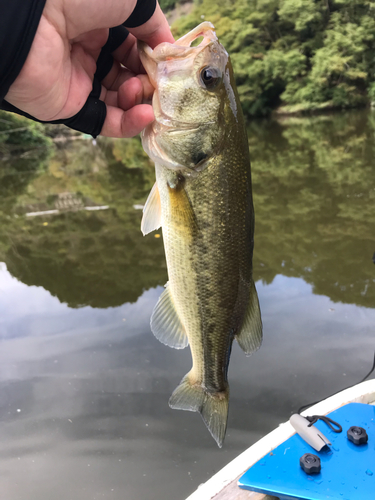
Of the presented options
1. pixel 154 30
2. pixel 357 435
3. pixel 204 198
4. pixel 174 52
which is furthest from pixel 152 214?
pixel 357 435

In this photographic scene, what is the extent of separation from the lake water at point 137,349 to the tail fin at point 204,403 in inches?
60.3

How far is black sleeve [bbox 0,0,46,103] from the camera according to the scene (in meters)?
1.20

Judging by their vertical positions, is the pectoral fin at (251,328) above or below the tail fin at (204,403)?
above

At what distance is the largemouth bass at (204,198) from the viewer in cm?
154

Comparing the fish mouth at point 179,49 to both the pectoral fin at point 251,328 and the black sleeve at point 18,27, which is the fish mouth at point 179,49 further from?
the pectoral fin at point 251,328

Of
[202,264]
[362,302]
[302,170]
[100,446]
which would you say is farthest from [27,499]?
[302,170]

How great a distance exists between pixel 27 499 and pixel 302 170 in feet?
36.9

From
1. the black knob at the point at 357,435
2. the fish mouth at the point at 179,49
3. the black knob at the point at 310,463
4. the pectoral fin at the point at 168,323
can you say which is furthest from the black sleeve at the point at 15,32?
the black knob at the point at 357,435

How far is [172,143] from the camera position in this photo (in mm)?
1571

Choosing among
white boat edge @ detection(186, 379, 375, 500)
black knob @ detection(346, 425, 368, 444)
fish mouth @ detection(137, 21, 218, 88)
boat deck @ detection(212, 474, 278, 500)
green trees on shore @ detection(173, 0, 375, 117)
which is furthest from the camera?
green trees on shore @ detection(173, 0, 375, 117)

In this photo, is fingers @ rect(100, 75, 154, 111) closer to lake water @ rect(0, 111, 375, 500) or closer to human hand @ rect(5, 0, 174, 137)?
human hand @ rect(5, 0, 174, 137)

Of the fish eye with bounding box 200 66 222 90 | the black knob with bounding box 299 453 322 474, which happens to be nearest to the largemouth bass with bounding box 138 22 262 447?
the fish eye with bounding box 200 66 222 90

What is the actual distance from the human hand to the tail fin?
1.27 meters

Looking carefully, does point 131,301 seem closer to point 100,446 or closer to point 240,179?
point 100,446
